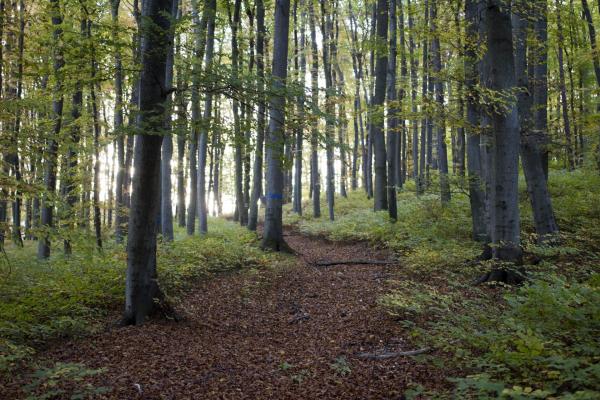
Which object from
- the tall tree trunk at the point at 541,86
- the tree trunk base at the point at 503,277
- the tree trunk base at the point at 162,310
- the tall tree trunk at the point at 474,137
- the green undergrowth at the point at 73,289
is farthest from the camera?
the tall tree trunk at the point at 541,86

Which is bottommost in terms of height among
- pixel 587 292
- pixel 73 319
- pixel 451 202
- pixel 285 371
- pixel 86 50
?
pixel 285 371

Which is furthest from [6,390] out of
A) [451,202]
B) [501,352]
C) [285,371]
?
[451,202]

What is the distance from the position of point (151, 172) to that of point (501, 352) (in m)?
4.97

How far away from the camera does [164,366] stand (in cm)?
484

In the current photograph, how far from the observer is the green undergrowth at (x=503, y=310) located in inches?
131

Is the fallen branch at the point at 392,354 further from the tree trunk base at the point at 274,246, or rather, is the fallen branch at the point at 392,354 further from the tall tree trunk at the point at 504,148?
the tree trunk base at the point at 274,246

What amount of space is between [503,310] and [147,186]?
17.7 feet

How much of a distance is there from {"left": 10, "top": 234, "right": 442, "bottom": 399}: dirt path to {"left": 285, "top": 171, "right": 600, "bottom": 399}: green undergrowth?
0.43 m

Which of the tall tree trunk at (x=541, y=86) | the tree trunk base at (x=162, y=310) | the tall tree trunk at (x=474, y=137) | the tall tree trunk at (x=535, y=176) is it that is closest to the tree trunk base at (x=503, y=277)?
the tall tree trunk at (x=535, y=176)

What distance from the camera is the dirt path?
432 cm

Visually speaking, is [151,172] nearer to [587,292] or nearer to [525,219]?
[587,292]

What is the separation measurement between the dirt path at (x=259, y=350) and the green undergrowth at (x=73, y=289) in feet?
1.23

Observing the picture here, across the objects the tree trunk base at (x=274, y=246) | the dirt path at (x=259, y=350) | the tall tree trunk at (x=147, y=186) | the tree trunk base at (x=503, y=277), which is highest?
the tall tree trunk at (x=147, y=186)

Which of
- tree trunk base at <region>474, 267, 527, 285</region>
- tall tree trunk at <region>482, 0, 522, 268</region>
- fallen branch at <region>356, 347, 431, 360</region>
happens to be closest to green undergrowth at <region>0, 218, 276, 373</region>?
fallen branch at <region>356, 347, 431, 360</region>
